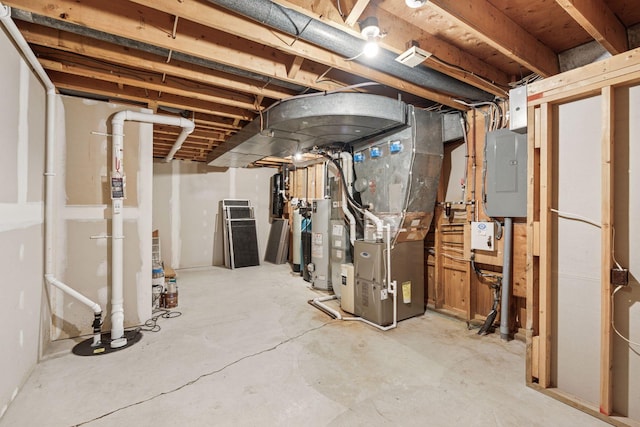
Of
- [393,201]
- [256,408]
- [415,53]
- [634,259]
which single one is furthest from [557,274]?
[256,408]

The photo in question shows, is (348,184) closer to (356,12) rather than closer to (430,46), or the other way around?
(430,46)

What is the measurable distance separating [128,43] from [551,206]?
10.5 ft

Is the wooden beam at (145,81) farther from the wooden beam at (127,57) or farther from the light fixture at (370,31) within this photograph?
the light fixture at (370,31)

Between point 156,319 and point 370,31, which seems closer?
point 370,31

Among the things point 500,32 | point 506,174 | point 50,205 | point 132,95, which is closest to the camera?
point 500,32

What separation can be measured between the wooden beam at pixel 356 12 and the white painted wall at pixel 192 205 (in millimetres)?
5532

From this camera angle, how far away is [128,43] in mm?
2082

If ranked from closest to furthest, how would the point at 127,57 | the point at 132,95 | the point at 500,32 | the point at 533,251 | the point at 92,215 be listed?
the point at 500,32 < the point at 533,251 < the point at 127,57 < the point at 92,215 < the point at 132,95

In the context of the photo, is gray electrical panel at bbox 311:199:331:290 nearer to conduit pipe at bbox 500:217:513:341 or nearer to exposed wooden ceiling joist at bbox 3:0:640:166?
exposed wooden ceiling joist at bbox 3:0:640:166

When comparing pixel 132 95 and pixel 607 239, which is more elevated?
pixel 132 95

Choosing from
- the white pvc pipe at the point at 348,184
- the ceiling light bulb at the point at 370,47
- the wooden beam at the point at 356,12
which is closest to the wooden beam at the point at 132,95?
the white pvc pipe at the point at 348,184

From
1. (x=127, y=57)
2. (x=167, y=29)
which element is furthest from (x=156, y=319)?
(x=167, y=29)

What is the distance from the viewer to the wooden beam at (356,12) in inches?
61.5

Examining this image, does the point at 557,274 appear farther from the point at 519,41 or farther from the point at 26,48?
the point at 26,48
